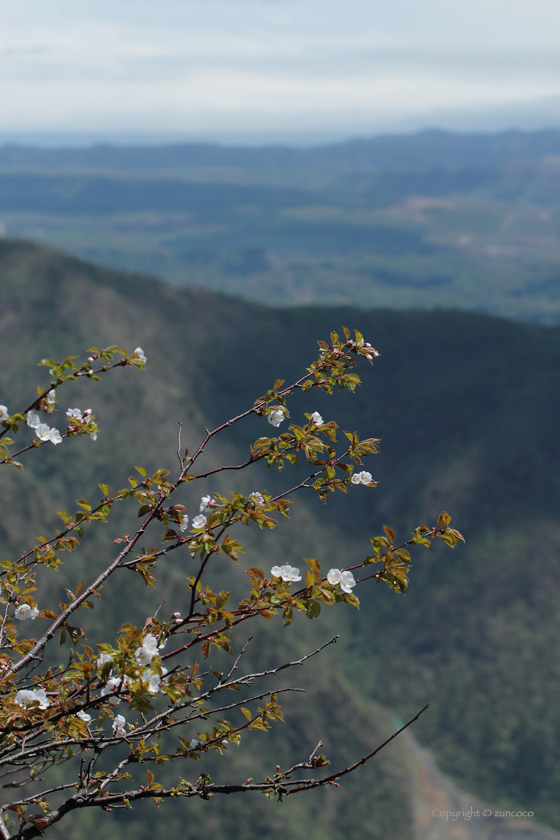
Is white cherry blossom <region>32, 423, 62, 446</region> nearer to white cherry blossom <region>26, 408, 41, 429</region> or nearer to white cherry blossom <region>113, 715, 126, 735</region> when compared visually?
white cherry blossom <region>26, 408, 41, 429</region>

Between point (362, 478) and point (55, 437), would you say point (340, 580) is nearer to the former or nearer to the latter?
point (362, 478)

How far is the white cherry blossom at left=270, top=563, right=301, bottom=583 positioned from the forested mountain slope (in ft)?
260

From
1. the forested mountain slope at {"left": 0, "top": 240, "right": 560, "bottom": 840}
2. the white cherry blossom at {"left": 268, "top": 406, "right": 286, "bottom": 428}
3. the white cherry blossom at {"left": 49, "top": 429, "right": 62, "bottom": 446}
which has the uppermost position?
the white cherry blossom at {"left": 268, "top": 406, "right": 286, "bottom": 428}

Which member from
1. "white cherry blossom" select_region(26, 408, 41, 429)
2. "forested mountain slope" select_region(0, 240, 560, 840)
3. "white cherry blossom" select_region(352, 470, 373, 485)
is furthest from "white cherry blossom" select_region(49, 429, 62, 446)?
"forested mountain slope" select_region(0, 240, 560, 840)

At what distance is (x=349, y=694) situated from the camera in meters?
90.7

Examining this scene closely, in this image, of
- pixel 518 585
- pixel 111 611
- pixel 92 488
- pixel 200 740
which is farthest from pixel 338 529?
pixel 200 740

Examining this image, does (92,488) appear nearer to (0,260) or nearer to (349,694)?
(349,694)

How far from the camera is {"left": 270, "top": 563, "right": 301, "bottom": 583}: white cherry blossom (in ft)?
19.1

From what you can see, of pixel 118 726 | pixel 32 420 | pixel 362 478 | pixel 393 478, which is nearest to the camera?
A: pixel 362 478

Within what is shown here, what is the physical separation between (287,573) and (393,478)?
134332 mm

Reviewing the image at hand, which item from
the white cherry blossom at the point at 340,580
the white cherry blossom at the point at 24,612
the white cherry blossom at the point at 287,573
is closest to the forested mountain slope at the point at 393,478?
the white cherry blossom at the point at 24,612

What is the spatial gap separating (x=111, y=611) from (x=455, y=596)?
5643cm

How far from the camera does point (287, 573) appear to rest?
19.3 feet

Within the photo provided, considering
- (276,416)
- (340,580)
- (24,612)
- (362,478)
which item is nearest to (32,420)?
(24,612)
